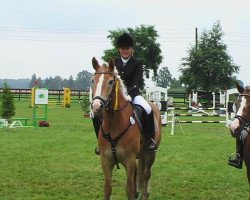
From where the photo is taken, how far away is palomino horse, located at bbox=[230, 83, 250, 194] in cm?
657

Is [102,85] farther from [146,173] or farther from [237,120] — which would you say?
[146,173]

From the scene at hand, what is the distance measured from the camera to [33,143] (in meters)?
Result: 15.8

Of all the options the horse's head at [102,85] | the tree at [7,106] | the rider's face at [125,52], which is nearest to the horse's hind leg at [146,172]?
the rider's face at [125,52]

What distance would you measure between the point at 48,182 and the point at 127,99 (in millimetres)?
3518

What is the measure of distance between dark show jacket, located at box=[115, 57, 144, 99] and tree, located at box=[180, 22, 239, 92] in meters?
42.4

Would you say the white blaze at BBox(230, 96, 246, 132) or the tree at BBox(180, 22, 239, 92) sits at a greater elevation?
Result: the tree at BBox(180, 22, 239, 92)

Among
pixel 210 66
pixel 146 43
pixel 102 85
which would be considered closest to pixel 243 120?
pixel 102 85

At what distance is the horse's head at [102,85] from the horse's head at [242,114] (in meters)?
1.93

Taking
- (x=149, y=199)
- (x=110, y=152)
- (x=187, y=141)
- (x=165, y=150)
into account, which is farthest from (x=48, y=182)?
(x=187, y=141)

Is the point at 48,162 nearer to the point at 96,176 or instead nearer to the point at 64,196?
the point at 96,176

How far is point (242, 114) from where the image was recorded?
264 inches

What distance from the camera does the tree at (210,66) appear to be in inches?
1934

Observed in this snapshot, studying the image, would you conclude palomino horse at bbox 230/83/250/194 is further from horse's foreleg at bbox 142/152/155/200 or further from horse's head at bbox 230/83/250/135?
horse's foreleg at bbox 142/152/155/200

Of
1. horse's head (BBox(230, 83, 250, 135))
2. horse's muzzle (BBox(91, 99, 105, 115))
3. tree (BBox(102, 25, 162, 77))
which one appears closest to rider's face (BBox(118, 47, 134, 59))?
horse's muzzle (BBox(91, 99, 105, 115))
